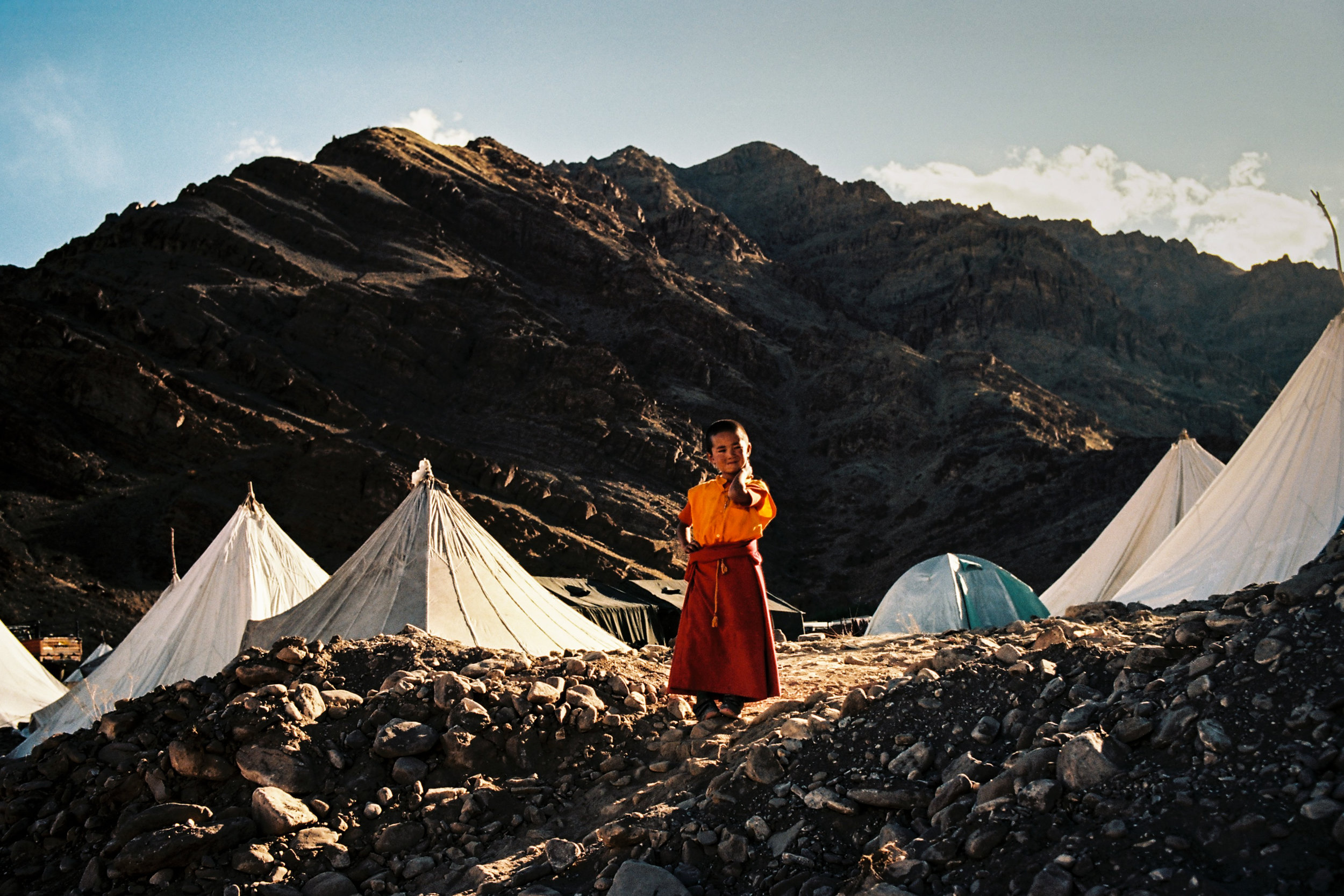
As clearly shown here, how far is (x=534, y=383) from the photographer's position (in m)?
36.3

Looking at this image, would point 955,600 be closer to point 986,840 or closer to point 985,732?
point 985,732

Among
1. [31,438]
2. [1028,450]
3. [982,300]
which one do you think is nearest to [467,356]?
[31,438]

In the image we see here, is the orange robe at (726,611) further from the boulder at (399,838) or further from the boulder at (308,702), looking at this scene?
the boulder at (308,702)

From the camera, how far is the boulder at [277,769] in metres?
3.36

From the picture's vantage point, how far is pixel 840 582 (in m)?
32.8

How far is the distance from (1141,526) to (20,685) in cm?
1489

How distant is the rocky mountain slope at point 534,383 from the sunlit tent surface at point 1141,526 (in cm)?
1433

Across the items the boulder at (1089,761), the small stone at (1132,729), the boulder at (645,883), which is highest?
the small stone at (1132,729)

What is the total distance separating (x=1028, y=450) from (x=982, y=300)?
2089cm

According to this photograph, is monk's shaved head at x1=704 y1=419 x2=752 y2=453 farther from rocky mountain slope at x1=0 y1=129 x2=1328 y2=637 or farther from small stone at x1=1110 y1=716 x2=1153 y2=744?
rocky mountain slope at x1=0 y1=129 x2=1328 y2=637

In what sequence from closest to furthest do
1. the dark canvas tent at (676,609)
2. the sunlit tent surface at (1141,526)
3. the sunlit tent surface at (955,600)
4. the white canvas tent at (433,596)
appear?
the white canvas tent at (433,596) < the sunlit tent surface at (955,600) < the sunlit tent surface at (1141,526) < the dark canvas tent at (676,609)

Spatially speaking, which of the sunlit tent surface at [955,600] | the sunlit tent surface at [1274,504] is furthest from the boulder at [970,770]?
the sunlit tent surface at [955,600]

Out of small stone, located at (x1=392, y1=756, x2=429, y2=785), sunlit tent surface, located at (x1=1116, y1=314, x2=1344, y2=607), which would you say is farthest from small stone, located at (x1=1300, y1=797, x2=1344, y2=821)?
sunlit tent surface, located at (x1=1116, y1=314, x2=1344, y2=607)

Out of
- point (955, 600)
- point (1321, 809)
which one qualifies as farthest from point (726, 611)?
point (955, 600)
